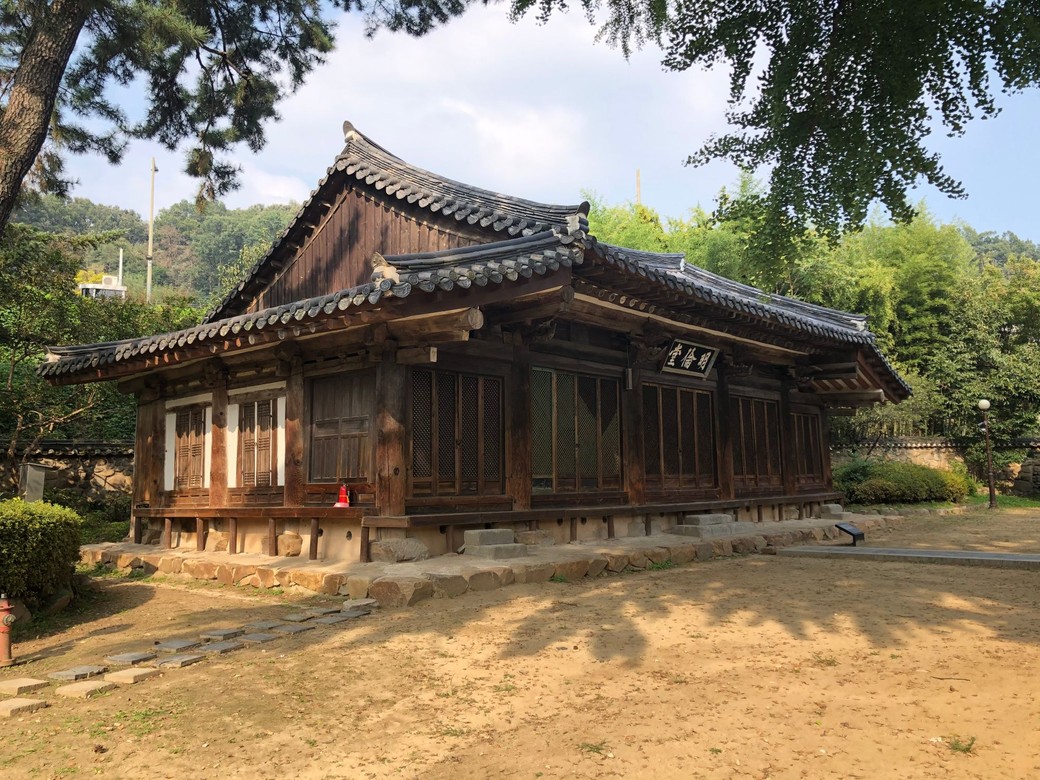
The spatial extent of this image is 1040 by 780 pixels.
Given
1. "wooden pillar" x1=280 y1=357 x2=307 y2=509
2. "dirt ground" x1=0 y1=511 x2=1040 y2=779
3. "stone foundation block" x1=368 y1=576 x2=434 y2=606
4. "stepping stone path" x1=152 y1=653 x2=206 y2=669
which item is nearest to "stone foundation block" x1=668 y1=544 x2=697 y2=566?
"dirt ground" x1=0 y1=511 x2=1040 y2=779

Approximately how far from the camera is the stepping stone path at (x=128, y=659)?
6.18m

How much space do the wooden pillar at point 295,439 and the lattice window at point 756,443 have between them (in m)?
8.80

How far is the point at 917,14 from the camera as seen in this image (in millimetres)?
5852

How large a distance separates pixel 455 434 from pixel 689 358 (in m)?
5.45

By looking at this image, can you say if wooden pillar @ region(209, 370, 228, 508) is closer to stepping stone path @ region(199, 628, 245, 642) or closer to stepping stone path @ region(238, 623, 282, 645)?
stepping stone path @ region(199, 628, 245, 642)

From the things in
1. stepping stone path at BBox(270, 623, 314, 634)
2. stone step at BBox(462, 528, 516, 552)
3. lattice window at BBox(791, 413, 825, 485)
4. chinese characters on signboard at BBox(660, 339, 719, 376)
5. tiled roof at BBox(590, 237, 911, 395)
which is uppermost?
tiled roof at BBox(590, 237, 911, 395)

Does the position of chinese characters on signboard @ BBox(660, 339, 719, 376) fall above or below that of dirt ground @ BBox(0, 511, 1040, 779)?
above

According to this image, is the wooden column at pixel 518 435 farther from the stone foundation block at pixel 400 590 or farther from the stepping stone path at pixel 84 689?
the stepping stone path at pixel 84 689

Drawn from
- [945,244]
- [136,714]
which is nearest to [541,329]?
[136,714]

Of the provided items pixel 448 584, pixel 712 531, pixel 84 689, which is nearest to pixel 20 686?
pixel 84 689

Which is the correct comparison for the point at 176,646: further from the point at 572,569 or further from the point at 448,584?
the point at 572,569

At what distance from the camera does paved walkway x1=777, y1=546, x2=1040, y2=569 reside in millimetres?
10164

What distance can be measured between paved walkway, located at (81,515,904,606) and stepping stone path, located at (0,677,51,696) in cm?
318

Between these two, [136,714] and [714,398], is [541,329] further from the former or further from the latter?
[136,714]
